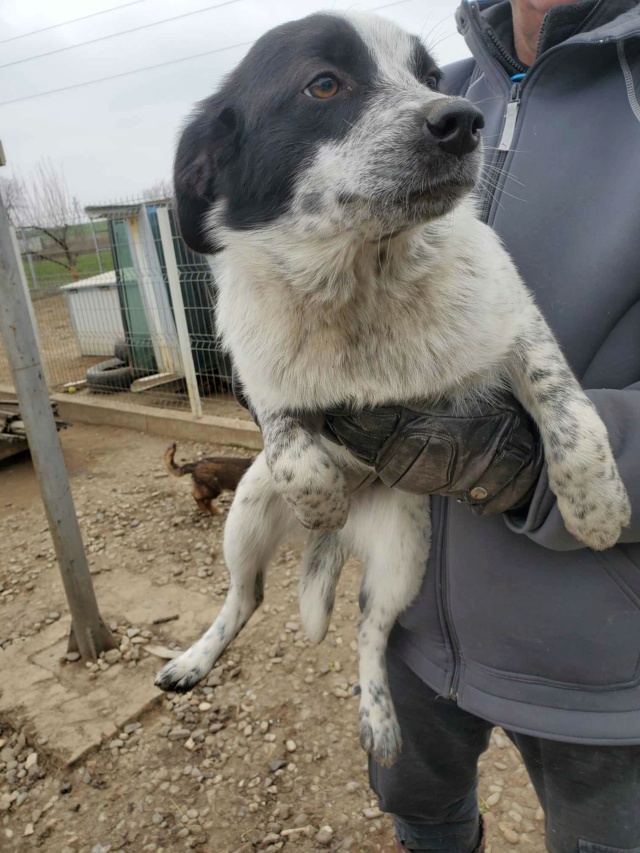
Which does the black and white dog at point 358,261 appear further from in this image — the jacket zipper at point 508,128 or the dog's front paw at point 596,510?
the jacket zipper at point 508,128

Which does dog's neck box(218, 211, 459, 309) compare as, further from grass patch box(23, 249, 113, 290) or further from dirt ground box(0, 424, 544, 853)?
grass patch box(23, 249, 113, 290)

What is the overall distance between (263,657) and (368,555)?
1.67 meters

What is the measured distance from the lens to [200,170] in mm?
1659

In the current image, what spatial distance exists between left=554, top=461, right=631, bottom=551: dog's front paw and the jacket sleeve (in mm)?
19

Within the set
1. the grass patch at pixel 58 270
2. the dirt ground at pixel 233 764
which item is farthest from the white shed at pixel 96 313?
the dirt ground at pixel 233 764

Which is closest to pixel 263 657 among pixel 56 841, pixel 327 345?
pixel 56 841

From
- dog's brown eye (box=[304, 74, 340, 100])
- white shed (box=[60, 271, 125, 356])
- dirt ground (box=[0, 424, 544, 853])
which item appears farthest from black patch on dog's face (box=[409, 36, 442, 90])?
white shed (box=[60, 271, 125, 356])

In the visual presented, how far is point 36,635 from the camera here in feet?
12.0

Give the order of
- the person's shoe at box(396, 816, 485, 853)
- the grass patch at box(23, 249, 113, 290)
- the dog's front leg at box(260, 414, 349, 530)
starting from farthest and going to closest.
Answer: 1. the grass patch at box(23, 249, 113, 290)
2. the person's shoe at box(396, 816, 485, 853)
3. the dog's front leg at box(260, 414, 349, 530)

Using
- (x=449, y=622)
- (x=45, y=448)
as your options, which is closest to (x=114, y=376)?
(x=45, y=448)

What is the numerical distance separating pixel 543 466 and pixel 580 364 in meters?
0.26

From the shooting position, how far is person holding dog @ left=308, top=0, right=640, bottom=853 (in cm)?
125

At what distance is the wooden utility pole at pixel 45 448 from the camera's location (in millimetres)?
2994

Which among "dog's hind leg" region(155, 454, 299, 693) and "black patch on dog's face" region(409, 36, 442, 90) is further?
"dog's hind leg" region(155, 454, 299, 693)
